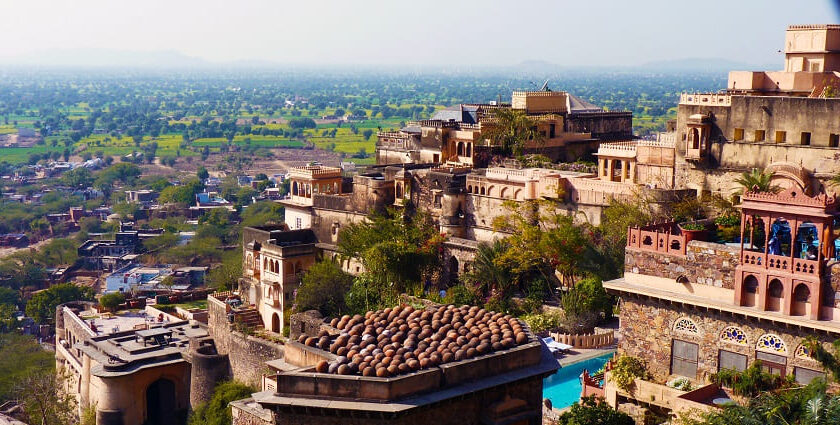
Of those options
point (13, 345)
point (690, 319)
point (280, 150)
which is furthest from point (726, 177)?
point (280, 150)

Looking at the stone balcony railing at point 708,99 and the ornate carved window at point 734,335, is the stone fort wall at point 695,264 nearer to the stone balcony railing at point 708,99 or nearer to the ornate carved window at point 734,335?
the ornate carved window at point 734,335

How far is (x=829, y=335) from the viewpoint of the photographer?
15664 mm

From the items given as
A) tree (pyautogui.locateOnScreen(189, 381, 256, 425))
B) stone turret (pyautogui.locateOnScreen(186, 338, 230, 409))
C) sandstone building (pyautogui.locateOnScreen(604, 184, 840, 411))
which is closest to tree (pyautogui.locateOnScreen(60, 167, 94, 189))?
stone turret (pyautogui.locateOnScreen(186, 338, 230, 409))

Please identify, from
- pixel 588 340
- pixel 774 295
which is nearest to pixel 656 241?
pixel 774 295

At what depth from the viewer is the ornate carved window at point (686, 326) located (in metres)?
17.2

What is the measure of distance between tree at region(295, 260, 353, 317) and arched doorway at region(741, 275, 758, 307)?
1397 centimetres

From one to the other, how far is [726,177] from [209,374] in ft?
47.4

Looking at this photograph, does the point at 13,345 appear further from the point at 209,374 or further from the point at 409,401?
the point at 409,401

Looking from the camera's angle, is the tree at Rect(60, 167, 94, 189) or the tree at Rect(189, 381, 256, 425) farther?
the tree at Rect(60, 167, 94, 189)

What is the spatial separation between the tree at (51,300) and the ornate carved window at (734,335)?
34.5 meters

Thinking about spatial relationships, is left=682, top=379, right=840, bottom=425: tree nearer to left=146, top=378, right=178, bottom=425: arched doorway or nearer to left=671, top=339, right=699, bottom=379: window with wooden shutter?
left=671, top=339, right=699, bottom=379: window with wooden shutter

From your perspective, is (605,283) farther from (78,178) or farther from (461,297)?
(78,178)

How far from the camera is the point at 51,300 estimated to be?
45.9m

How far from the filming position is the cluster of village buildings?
14.2 meters
